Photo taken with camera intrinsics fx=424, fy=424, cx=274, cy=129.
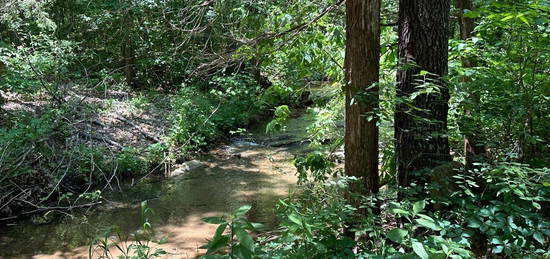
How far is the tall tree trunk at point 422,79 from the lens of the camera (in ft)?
10.2

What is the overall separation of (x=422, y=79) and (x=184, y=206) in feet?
15.6

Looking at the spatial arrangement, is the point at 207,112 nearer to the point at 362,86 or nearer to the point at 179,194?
the point at 179,194

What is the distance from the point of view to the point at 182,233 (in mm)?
5789

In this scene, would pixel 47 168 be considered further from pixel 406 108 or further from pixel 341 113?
pixel 406 108

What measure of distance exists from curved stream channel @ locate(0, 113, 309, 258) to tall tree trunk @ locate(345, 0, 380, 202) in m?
2.29

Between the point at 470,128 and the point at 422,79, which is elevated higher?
the point at 422,79

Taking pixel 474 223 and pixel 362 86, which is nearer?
pixel 474 223

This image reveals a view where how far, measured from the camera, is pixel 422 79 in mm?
3131

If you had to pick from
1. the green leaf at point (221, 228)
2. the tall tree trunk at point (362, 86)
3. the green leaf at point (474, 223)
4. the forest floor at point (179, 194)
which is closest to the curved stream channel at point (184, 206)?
the forest floor at point (179, 194)

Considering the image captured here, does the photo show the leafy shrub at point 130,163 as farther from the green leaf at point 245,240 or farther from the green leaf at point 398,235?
the green leaf at point 398,235

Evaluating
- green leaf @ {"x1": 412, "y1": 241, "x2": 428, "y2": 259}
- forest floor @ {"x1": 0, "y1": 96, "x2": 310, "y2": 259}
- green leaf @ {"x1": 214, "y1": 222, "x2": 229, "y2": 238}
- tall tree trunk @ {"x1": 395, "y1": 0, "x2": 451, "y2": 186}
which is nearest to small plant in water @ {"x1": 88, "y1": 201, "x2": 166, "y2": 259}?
forest floor @ {"x1": 0, "y1": 96, "x2": 310, "y2": 259}

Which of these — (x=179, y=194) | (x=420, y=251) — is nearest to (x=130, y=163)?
(x=179, y=194)

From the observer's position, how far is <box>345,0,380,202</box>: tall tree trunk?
10.1ft

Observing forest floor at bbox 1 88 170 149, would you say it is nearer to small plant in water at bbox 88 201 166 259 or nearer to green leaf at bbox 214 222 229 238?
small plant in water at bbox 88 201 166 259
